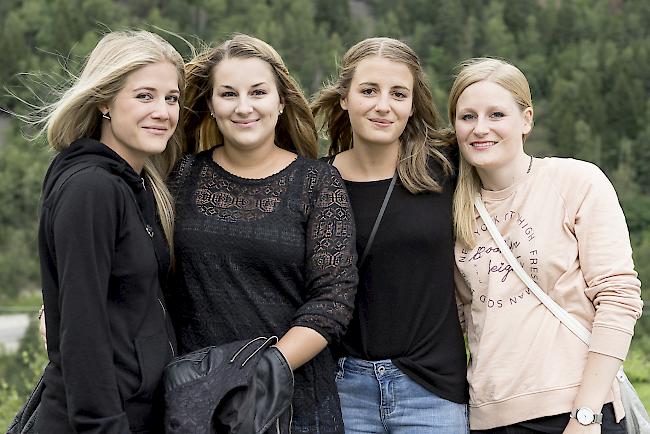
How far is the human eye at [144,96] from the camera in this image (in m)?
2.72

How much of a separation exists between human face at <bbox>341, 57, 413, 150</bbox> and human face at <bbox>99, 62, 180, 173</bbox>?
649mm

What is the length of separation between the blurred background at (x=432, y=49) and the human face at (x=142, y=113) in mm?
40646

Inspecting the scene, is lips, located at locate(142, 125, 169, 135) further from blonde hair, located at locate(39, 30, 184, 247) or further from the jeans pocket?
the jeans pocket

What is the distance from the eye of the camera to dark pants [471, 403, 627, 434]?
2826 millimetres

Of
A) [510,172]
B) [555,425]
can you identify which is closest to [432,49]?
[510,172]

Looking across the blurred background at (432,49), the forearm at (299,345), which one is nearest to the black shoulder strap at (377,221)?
the forearm at (299,345)

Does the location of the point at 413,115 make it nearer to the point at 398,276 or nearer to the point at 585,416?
the point at 398,276

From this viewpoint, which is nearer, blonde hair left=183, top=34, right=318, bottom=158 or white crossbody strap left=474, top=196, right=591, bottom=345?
white crossbody strap left=474, top=196, right=591, bottom=345

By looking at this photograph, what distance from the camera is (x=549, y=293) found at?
9.55 feet

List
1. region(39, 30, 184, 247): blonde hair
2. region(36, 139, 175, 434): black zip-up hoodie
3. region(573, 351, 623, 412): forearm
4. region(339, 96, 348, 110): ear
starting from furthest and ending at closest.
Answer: region(339, 96, 348, 110): ear, region(573, 351, 623, 412): forearm, region(39, 30, 184, 247): blonde hair, region(36, 139, 175, 434): black zip-up hoodie

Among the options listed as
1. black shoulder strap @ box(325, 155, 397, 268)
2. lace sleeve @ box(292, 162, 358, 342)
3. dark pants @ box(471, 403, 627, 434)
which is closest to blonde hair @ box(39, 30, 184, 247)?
lace sleeve @ box(292, 162, 358, 342)

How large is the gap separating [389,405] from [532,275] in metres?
0.59

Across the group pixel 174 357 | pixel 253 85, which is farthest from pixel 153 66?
pixel 174 357

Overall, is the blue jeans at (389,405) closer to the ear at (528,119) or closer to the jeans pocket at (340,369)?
the jeans pocket at (340,369)
